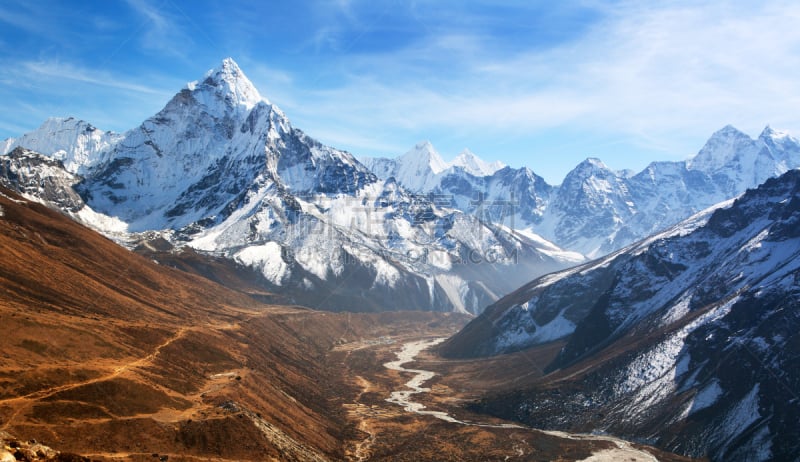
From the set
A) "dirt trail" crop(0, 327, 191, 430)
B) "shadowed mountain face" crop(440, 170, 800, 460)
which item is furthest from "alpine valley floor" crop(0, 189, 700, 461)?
"shadowed mountain face" crop(440, 170, 800, 460)

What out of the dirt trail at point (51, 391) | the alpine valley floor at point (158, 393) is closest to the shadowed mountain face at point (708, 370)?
the alpine valley floor at point (158, 393)

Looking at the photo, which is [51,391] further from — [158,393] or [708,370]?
[708,370]

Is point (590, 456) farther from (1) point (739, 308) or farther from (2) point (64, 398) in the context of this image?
(2) point (64, 398)

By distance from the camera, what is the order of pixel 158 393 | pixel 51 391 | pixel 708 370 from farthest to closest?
pixel 708 370 < pixel 158 393 < pixel 51 391

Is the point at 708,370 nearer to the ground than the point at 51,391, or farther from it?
nearer to the ground

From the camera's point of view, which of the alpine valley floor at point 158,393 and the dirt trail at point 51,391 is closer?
the dirt trail at point 51,391

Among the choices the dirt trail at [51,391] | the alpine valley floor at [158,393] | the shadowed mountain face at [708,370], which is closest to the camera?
the dirt trail at [51,391]

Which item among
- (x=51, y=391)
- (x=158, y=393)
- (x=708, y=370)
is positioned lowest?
(x=708, y=370)

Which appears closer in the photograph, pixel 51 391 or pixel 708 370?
pixel 51 391

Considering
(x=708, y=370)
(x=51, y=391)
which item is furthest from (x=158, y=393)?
(x=708, y=370)

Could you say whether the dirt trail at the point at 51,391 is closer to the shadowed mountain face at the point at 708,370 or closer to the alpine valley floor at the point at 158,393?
the alpine valley floor at the point at 158,393

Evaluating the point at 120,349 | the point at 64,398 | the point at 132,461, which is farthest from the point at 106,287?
the point at 132,461

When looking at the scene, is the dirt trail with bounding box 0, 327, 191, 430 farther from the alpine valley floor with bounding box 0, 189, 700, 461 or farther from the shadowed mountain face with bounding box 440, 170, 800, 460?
the shadowed mountain face with bounding box 440, 170, 800, 460
